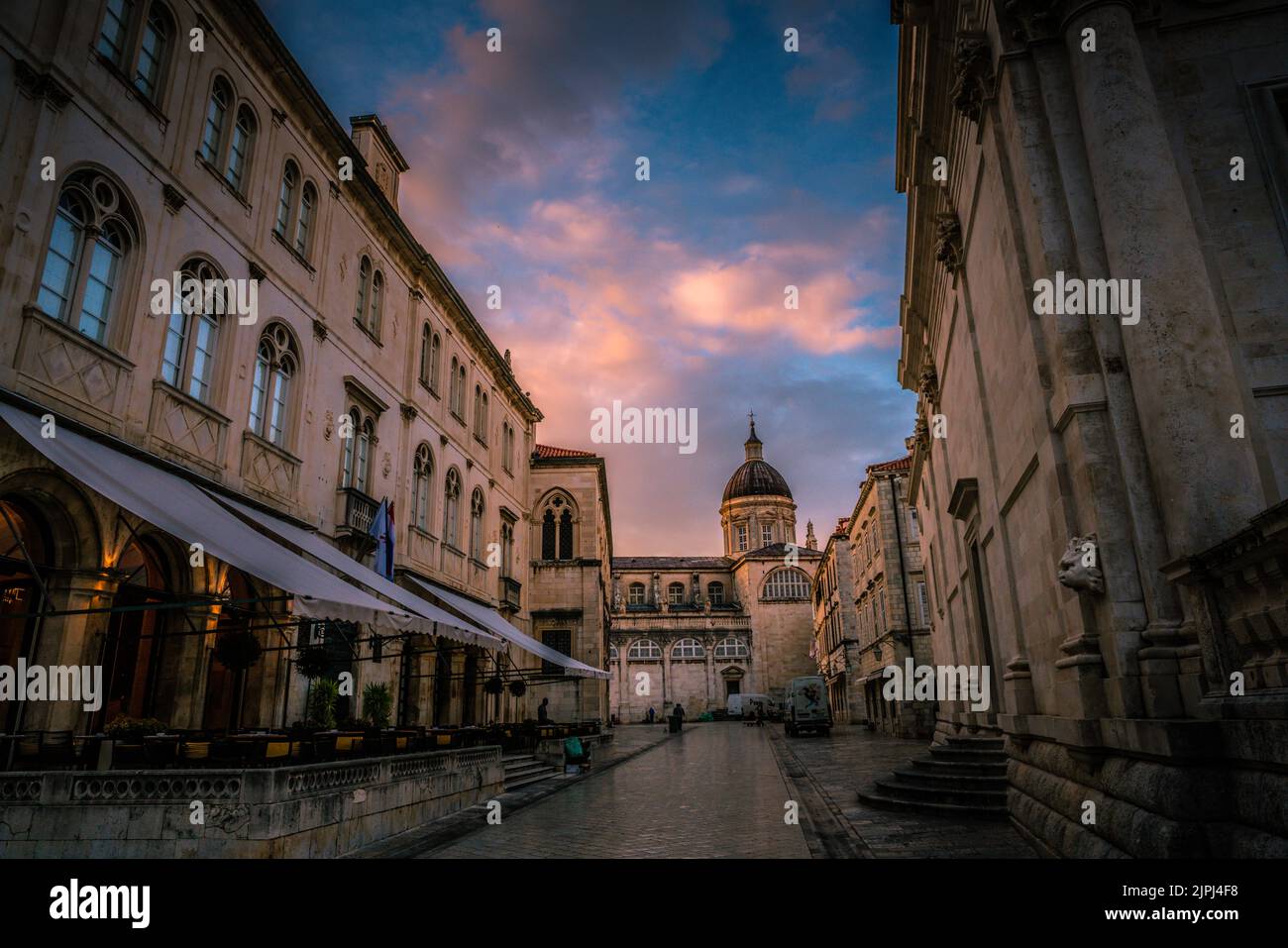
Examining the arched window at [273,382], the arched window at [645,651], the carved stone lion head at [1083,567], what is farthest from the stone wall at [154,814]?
the arched window at [645,651]

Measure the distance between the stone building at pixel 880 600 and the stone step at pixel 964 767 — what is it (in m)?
20.3

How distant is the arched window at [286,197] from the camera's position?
51.0 ft

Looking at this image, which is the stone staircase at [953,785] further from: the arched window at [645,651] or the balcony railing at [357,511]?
the arched window at [645,651]

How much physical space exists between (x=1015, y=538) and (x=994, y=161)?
4906mm

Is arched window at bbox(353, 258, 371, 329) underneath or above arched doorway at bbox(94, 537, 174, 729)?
above

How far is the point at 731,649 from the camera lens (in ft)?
226

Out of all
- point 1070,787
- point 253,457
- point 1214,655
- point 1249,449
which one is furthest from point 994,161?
point 253,457

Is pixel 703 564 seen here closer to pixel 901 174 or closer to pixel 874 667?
pixel 874 667

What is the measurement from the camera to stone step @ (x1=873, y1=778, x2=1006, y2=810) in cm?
1065

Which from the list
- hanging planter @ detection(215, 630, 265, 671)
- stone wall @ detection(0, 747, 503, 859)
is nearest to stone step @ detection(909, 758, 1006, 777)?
stone wall @ detection(0, 747, 503, 859)

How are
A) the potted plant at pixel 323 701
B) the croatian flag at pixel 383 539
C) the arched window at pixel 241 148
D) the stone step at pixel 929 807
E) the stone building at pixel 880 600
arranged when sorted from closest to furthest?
the stone step at pixel 929 807
the arched window at pixel 241 148
the potted plant at pixel 323 701
the croatian flag at pixel 383 539
the stone building at pixel 880 600

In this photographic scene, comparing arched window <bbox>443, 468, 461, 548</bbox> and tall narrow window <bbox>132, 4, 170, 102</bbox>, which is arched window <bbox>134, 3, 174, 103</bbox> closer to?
tall narrow window <bbox>132, 4, 170, 102</bbox>

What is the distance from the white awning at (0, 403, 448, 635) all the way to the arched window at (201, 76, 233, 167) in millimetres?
6275

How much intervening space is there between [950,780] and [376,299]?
707 inches
